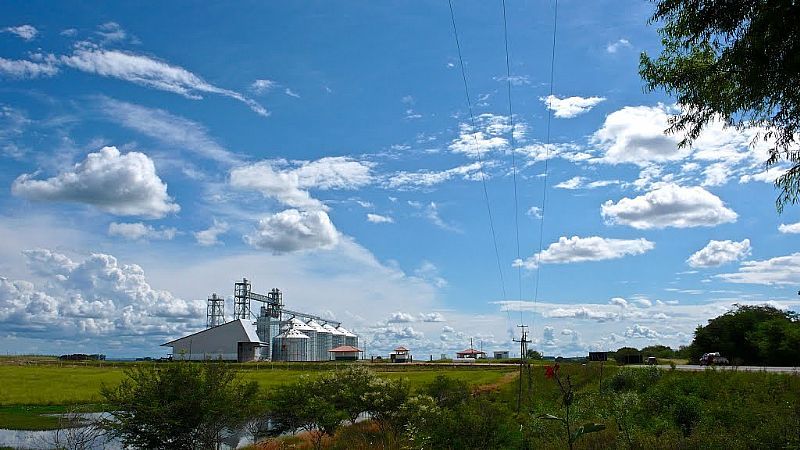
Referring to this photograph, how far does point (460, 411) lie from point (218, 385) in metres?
7.02

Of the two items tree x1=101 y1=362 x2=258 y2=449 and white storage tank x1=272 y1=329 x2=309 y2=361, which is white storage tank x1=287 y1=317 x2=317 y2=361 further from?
tree x1=101 y1=362 x2=258 y2=449

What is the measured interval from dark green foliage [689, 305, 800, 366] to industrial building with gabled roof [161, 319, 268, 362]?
74397 millimetres

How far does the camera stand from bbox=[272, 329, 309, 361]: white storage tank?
11662 centimetres

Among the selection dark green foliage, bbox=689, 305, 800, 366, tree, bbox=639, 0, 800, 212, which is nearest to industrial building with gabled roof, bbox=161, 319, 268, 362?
dark green foliage, bbox=689, 305, 800, 366

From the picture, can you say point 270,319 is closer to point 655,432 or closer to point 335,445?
point 335,445

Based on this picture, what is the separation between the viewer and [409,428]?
19484mm

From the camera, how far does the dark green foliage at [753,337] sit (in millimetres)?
40844

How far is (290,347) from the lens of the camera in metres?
117

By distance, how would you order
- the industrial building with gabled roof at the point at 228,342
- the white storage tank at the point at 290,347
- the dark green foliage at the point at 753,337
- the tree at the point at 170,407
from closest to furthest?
the tree at the point at 170,407 < the dark green foliage at the point at 753,337 < the industrial building with gabled roof at the point at 228,342 < the white storage tank at the point at 290,347

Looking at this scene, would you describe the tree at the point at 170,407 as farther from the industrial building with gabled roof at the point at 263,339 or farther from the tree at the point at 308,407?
the industrial building with gabled roof at the point at 263,339

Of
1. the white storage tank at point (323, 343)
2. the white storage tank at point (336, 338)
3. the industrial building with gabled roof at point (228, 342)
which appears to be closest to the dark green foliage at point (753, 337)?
the industrial building with gabled roof at point (228, 342)

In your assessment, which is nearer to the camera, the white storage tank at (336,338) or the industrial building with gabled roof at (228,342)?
the industrial building with gabled roof at (228,342)

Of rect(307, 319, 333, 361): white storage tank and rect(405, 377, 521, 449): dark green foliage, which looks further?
rect(307, 319, 333, 361): white storage tank

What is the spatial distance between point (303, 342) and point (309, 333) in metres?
8.69
